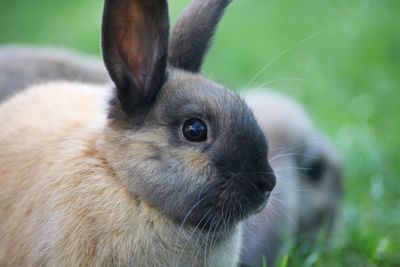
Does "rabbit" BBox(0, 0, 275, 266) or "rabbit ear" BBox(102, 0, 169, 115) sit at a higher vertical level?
"rabbit ear" BBox(102, 0, 169, 115)

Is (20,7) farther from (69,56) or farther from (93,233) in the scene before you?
(93,233)

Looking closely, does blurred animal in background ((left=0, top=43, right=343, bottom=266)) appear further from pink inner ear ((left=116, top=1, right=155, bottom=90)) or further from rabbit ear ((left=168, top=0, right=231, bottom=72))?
pink inner ear ((left=116, top=1, right=155, bottom=90))

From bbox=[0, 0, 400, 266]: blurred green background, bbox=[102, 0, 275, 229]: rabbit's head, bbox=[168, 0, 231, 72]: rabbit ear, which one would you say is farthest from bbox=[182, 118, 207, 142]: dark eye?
bbox=[0, 0, 400, 266]: blurred green background

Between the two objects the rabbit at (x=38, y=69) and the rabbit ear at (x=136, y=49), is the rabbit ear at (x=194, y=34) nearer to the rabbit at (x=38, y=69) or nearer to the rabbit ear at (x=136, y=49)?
the rabbit ear at (x=136, y=49)

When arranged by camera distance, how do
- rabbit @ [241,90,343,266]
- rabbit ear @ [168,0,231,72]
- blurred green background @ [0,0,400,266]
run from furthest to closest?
blurred green background @ [0,0,400,266] < rabbit @ [241,90,343,266] < rabbit ear @ [168,0,231,72]

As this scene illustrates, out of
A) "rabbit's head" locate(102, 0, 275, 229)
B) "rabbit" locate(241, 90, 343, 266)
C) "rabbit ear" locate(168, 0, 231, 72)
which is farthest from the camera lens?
"rabbit" locate(241, 90, 343, 266)

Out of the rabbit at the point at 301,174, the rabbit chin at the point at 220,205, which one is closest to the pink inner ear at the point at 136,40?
the rabbit chin at the point at 220,205

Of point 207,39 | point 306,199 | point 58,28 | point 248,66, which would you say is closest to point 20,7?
point 58,28
